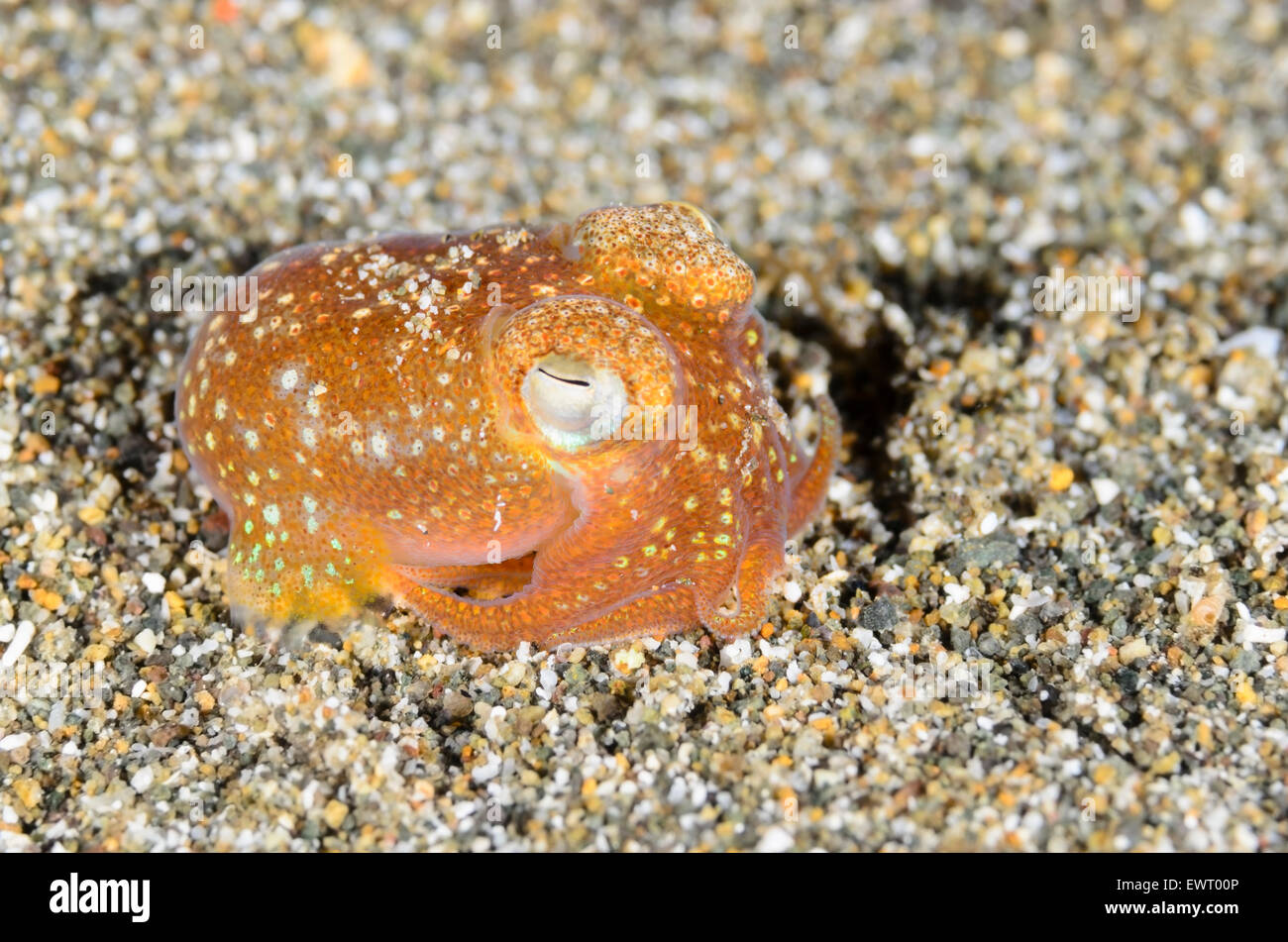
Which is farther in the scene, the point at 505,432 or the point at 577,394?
the point at 505,432

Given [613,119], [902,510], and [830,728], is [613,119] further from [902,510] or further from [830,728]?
[830,728]

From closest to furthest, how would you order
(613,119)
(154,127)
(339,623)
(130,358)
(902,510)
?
(339,623) < (902,510) < (130,358) < (154,127) < (613,119)

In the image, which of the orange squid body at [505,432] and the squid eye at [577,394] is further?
the orange squid body at [505,432]

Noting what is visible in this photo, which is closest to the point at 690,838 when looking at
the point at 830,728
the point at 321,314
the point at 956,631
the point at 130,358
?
the point at 830,728

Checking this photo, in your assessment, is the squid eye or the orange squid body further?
the orange squid body
